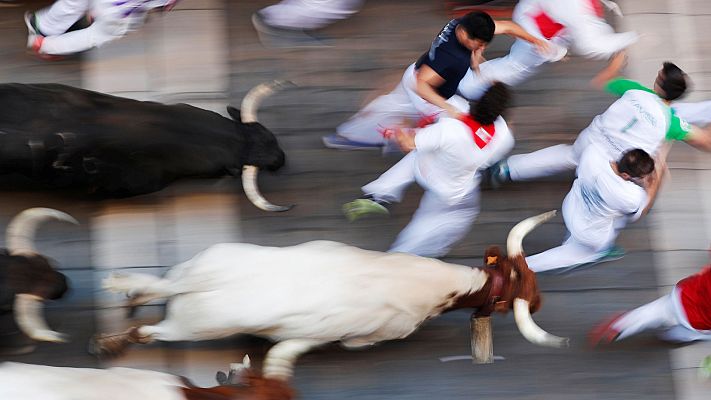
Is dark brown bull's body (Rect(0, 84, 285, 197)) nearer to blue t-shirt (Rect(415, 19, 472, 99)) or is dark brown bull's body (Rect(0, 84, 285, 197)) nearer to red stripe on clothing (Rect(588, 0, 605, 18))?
blue t-shirt (Rect(415, 19, 472, 99))

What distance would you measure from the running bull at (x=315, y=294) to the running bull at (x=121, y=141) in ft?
1.85

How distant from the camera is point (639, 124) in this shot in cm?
543

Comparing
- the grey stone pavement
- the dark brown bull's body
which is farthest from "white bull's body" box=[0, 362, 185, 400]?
the dark brown bull's body

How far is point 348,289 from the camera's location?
4.96 meters

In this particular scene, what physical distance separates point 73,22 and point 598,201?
3.09 m

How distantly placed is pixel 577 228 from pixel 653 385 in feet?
3.06

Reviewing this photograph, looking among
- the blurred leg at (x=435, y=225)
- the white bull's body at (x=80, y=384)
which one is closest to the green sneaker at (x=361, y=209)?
the blurred leg at (x=435, y=225)

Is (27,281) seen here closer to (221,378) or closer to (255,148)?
(221,378)

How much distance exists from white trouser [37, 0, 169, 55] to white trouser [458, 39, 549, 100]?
71.6 inches

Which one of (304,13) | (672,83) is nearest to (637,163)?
(672,83)

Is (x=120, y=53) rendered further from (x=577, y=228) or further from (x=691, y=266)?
(x=691, y=266)

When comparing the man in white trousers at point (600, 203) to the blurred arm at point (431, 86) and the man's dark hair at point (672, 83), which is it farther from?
the blurred arm at point (431, 86)

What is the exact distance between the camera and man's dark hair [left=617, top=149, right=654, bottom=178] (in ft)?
16.9

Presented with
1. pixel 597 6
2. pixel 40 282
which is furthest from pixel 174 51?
pixel 597 6
